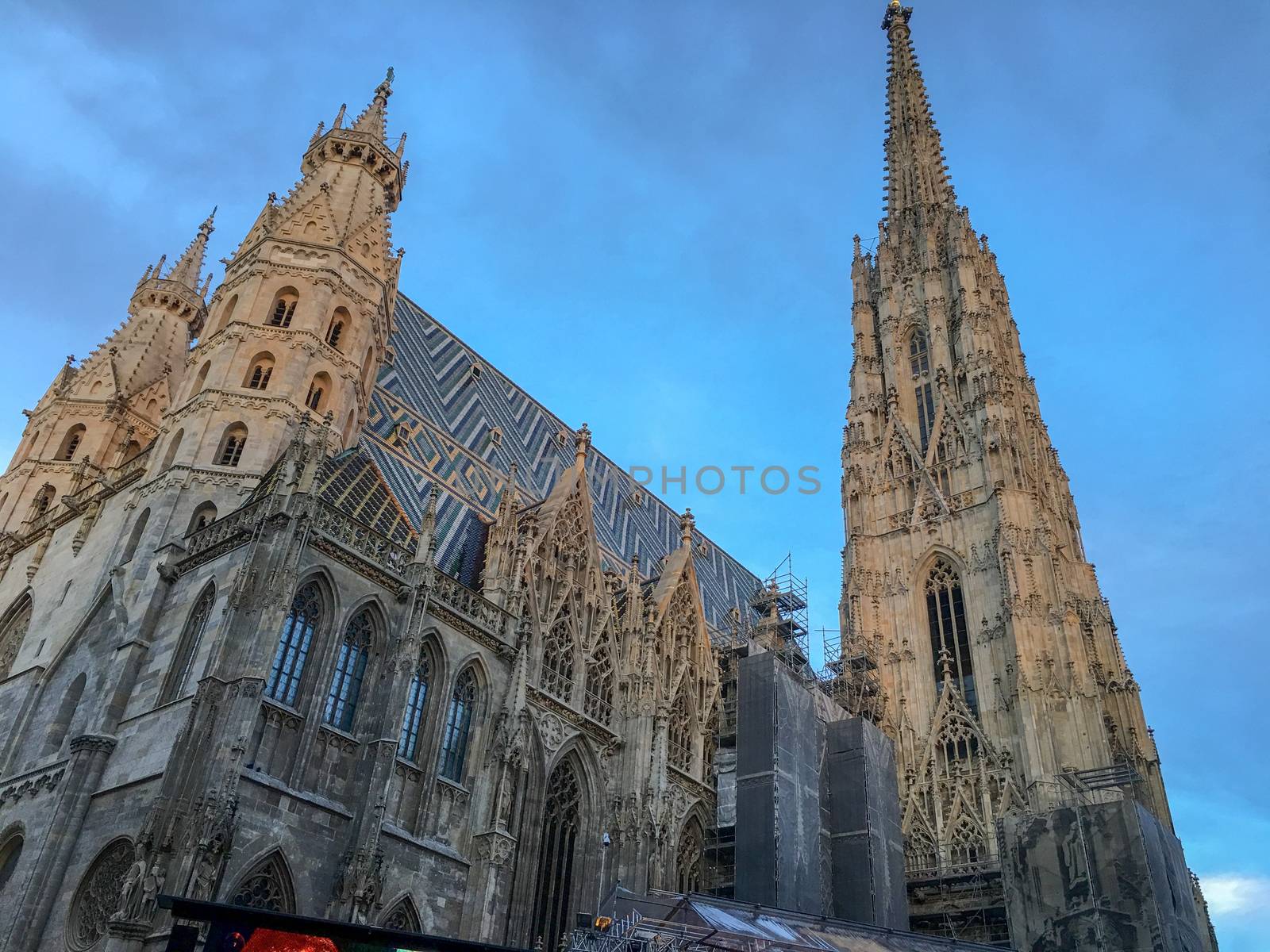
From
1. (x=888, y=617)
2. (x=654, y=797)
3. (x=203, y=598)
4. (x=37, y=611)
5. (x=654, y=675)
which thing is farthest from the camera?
(x=888, y=617)

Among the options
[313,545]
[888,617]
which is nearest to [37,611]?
[313,545]

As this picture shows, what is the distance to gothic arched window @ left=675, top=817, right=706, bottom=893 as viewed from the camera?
95.7ft

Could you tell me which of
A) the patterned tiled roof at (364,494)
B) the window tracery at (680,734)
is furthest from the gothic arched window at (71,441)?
the window tracery at (680,734)

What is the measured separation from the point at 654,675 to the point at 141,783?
13942 millimetres

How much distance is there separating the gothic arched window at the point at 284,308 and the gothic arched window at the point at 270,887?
13971 millimetres

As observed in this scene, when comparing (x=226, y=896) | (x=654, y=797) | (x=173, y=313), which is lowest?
(x=226, y=896)

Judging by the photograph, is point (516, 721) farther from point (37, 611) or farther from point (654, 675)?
point (37, 611)

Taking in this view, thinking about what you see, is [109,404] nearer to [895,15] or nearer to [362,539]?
[362,539]

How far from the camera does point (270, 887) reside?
18156mm

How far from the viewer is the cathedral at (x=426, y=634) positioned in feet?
61.9

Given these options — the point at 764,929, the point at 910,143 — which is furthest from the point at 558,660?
the point at 910,143

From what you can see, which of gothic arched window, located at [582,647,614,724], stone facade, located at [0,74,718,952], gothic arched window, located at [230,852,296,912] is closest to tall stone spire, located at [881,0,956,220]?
stone facade, located at [0,74,718,952]

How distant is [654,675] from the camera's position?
28844 mm

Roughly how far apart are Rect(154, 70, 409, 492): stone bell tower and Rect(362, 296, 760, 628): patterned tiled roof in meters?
1.95
